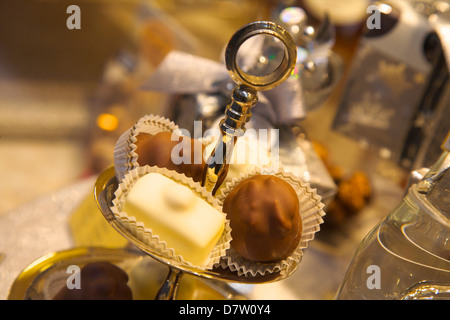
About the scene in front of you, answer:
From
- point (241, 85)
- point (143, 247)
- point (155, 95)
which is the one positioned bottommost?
point (155, 95)

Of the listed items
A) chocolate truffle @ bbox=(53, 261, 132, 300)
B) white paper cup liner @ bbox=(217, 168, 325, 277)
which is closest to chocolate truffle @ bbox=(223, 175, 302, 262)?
white paper cup liner @ bbox=(217, 168, 325, 277)

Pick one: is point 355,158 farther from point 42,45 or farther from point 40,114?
point 42,45

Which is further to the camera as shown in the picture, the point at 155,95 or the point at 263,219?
the point at 155,95

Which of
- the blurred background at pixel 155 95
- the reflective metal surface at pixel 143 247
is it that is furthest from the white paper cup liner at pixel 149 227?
the blurred background at pixel 155 95

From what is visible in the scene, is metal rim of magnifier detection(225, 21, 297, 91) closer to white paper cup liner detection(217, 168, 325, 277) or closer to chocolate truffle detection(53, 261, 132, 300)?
white paper cup liner detection(217, 168, 325, 277)

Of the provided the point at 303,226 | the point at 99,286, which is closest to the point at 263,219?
the point at 303,226

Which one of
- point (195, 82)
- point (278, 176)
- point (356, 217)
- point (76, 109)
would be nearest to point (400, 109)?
point (356, 217)

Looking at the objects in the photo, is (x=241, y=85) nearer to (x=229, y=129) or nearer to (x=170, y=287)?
(x=229, y=129)
